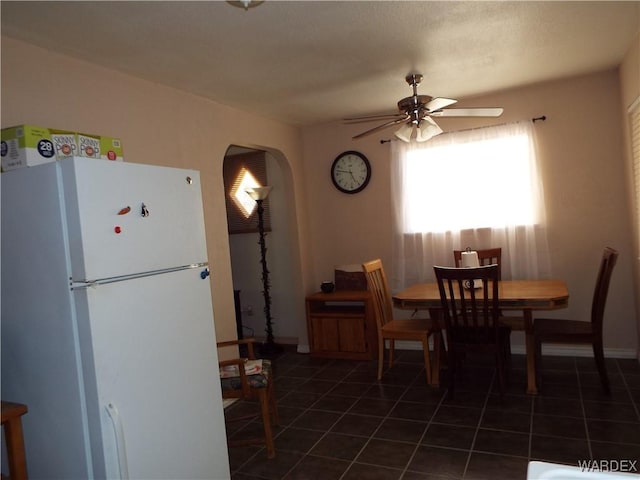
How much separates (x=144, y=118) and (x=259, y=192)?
180 cm

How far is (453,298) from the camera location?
3.10 metres

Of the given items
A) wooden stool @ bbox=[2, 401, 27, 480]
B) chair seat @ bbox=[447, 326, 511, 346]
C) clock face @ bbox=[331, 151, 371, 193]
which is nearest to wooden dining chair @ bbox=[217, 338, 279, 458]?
wooden stool @ bbox=[2, 401, 27, 480]

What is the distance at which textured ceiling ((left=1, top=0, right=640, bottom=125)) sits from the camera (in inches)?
83.9

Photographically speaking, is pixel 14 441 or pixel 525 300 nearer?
pixel 14 441

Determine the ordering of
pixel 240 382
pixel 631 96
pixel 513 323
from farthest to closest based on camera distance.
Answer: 1. pixel 513 323
2. pixel 631 96
3. pixel 240 382

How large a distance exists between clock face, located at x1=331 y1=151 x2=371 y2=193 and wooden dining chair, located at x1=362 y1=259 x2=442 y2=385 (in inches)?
40.9

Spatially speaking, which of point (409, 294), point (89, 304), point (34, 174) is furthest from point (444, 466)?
point (34, 174)

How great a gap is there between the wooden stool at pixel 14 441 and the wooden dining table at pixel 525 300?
2434 millimetres

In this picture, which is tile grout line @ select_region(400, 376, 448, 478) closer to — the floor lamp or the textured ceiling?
the floor lamp

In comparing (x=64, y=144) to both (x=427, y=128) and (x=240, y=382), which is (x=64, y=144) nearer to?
(x=240, y=382)

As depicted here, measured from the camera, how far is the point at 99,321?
1.64 meters

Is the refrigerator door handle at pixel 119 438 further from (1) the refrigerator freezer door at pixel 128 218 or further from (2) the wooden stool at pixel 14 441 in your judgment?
(1) the refrigerator freezer door at pixel 128 218

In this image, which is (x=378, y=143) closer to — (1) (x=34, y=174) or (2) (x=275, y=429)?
(2) (x=275, y=429)

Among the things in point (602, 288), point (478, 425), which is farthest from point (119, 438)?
point (602, 288)
